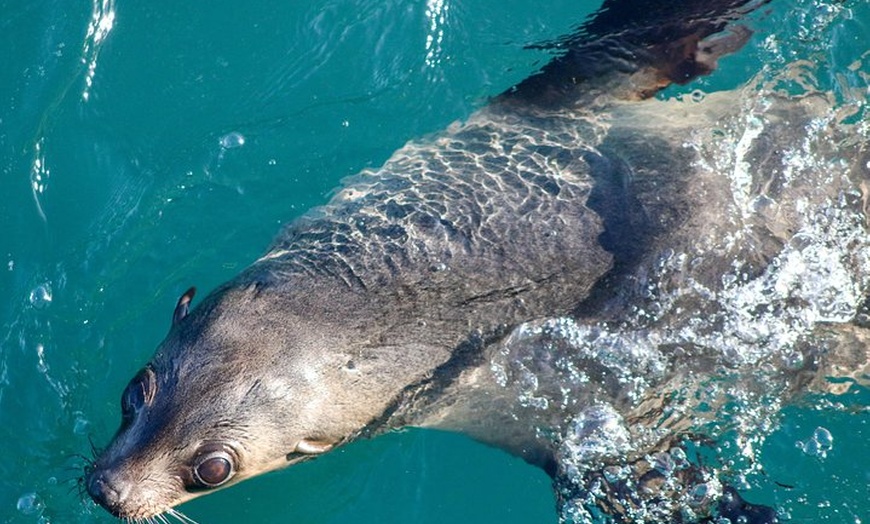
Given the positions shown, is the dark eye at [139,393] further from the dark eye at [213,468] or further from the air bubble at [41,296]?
the air bubble at [41,296]

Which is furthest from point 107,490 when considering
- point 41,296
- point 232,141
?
point 232,141

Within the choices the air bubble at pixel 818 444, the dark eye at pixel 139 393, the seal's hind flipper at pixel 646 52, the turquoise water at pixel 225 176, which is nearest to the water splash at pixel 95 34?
the turquoise water at pixel 225 176

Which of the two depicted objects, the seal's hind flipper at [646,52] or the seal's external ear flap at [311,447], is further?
the seal's hind flipper at [646,52]

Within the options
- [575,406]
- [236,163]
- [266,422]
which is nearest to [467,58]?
[236,163]

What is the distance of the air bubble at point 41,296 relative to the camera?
6.91 m

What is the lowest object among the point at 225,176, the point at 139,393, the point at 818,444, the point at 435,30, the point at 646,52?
the point at 818,444

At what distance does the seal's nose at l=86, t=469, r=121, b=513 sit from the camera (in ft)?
14.7

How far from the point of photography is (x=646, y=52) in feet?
Answer: 20.8

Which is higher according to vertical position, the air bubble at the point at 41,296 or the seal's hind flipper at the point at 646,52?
the seal's hind flipper at the point at 646,52

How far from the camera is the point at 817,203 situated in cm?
520

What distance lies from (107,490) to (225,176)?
3362 millimetres

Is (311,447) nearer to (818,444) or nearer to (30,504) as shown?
(30,504)

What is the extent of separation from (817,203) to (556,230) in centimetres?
153

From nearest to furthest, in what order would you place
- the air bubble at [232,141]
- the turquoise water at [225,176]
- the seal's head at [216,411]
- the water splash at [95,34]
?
the seal's head at [216,411], the turquoise water at [225,176], the air bubble at [232,141], the water splash at [95,34]
